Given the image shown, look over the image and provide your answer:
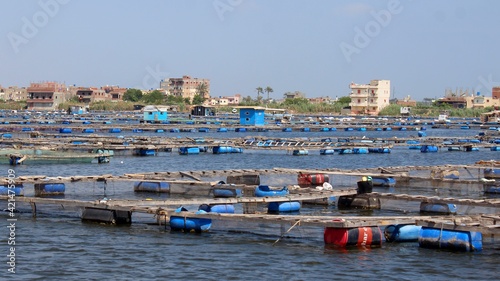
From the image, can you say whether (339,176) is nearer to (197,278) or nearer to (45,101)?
(197,278)

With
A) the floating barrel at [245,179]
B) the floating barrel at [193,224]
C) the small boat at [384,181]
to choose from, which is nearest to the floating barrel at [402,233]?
the floating barrel at [193,224]

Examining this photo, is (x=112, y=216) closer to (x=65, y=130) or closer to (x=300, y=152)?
(x=300, y=152)

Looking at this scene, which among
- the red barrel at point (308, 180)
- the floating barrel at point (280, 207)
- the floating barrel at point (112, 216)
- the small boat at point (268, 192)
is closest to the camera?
the floating barrel at point (112, 216)

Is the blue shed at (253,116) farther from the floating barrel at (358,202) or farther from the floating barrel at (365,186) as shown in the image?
the floating barrel at (365,186)

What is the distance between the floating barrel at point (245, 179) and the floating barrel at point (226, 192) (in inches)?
137

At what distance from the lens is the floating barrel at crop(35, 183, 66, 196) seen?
92.3ft

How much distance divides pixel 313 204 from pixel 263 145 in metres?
27.5

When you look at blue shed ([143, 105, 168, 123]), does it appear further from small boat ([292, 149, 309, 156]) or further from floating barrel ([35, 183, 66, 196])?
floating barrel ([35, 183, 66, 196])

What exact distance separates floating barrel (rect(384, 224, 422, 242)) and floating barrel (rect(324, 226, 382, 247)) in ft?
2.40

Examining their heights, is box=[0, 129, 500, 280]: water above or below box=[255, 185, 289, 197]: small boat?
below

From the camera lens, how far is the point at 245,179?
104 ft

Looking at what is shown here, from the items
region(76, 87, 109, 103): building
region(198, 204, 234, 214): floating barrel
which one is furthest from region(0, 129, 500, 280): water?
region(76, 87, 109, 103): building

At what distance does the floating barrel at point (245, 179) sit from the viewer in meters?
31.6

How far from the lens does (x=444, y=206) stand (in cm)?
2511
